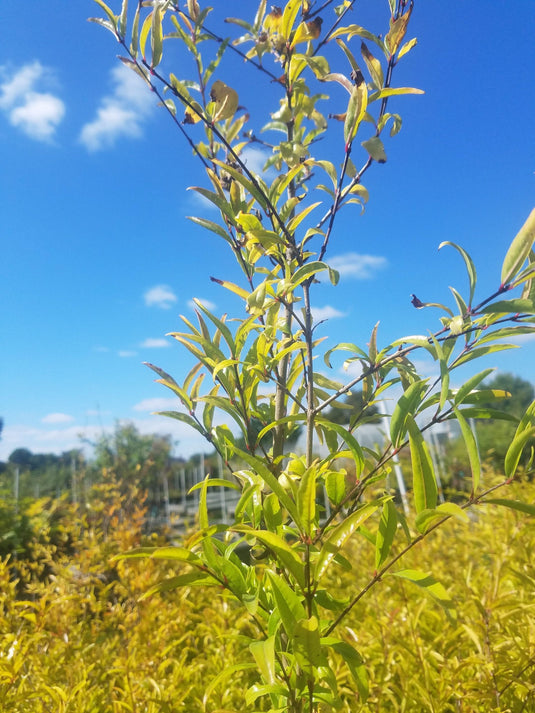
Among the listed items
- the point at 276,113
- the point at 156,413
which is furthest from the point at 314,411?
the point at 276,113

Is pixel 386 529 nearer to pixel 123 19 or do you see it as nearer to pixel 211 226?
pixel 211 226

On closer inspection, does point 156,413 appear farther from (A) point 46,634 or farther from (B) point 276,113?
(A) point 46,634

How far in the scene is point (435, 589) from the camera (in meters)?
0.63

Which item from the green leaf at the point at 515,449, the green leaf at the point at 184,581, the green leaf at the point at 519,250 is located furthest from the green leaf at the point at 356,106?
the green leaf at the point at 184,581

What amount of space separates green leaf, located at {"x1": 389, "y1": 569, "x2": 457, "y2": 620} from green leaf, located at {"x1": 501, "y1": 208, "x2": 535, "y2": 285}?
0.51 m

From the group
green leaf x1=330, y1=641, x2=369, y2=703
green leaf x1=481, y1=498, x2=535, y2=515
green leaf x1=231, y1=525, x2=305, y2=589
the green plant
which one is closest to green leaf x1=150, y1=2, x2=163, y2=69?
the green plant

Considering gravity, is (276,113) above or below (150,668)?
above

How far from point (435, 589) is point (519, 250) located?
554 millimetres

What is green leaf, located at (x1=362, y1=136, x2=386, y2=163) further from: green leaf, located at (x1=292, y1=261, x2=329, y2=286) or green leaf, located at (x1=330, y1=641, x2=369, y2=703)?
green leaf, located at (x1=330, y1=641, x2=369, y2=703)

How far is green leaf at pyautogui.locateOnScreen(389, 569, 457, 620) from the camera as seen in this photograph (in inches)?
23.8

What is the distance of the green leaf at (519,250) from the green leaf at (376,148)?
30cm

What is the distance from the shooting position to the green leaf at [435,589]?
1.98 feet

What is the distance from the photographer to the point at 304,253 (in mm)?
1002

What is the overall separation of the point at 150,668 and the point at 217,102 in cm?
171
